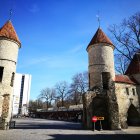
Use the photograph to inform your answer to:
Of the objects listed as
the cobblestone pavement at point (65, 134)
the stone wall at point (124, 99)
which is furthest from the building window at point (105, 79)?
the cobblestone pavement at point (65, 134)

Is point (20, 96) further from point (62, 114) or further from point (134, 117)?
point (134, 117)

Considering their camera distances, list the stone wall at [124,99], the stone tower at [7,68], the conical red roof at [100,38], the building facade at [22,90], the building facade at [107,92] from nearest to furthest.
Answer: the stone tower at [7,68] → the building facade at [107,92] → the stone wall at [124,99] → the conical red roof at [100,38] → the building facade at [22,90]

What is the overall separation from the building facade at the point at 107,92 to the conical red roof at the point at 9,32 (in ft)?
32.1

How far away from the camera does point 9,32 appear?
2103 cm

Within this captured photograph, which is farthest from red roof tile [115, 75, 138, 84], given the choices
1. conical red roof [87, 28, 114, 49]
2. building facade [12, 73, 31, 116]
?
building facade [12, 73, 31, 116]

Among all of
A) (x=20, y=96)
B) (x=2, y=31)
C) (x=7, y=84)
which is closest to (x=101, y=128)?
(x=7, y=84)

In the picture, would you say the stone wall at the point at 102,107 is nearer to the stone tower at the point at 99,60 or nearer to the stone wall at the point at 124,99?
the stone tower at the point at 99,60

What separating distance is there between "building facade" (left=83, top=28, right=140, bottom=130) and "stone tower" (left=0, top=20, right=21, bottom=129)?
8.79 metres

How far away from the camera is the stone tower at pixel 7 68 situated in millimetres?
18406

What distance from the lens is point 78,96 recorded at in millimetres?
50031

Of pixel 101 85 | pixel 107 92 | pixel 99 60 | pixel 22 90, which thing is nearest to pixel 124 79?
pixel 101 85

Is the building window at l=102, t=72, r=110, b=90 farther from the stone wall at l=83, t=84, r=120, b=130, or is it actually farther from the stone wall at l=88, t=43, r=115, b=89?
the stone wall at l=83, t=84, r=120, b=130

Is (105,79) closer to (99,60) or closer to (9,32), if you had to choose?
(99,60)

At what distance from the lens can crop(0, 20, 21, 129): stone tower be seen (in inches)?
725
